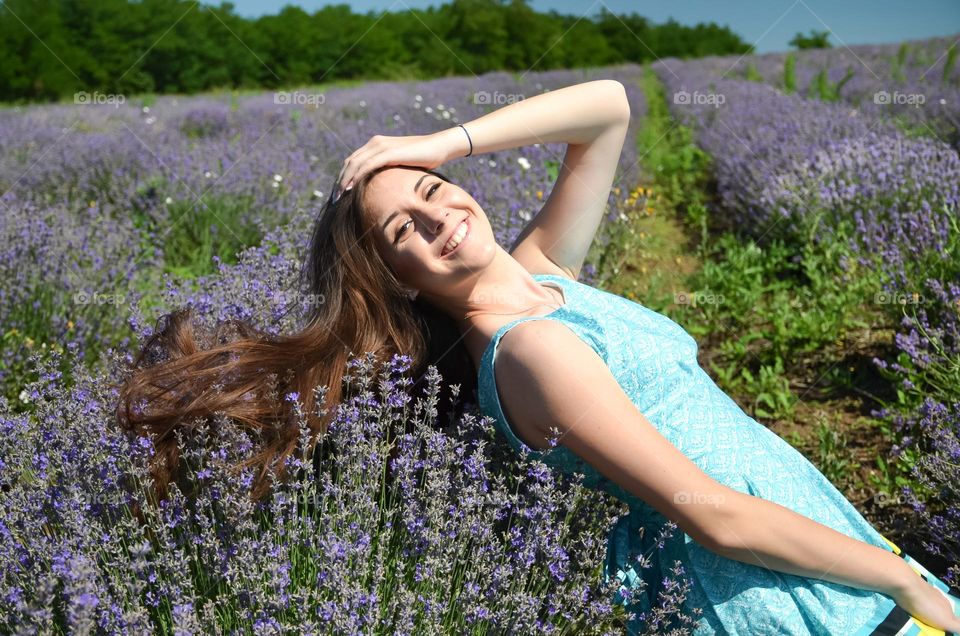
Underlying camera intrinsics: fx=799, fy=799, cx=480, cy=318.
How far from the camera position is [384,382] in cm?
169

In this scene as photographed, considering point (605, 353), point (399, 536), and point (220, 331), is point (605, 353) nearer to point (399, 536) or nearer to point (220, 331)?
point (399, 536)

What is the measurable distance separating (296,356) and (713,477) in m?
0.95

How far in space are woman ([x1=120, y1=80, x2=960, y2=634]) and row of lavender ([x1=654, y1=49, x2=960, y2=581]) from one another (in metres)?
0.56

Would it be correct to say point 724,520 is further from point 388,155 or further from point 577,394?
point 388,155

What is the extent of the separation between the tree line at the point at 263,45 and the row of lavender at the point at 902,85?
7257 mm

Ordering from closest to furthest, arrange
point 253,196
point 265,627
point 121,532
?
point 265,627 < point 121,532 < point 253,196

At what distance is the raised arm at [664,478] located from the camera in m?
1.47

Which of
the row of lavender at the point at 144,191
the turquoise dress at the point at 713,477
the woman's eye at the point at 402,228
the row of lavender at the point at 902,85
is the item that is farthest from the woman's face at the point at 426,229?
the row of lavender at the point at 902,85

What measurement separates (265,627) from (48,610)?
0.31m

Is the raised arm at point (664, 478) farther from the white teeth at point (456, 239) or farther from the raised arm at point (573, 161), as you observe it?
the raised arm at point (573, 161)

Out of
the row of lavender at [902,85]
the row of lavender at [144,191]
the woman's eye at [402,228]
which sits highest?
the row of lavender at [902,85]

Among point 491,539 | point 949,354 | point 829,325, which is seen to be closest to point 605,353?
point 491,539

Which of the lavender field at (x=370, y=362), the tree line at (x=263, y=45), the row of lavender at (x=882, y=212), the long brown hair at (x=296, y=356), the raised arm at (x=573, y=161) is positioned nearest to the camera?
the lavender field at (x=370, y=362)

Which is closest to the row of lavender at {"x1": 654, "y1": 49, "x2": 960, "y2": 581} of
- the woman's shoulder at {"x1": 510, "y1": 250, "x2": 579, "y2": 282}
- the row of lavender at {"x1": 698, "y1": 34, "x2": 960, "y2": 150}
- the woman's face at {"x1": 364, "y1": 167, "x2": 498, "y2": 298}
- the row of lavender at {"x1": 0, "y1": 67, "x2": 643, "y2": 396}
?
the row of lavender at {"x1": 698, "y1": 34, "x2": 960, "y2": 150}
